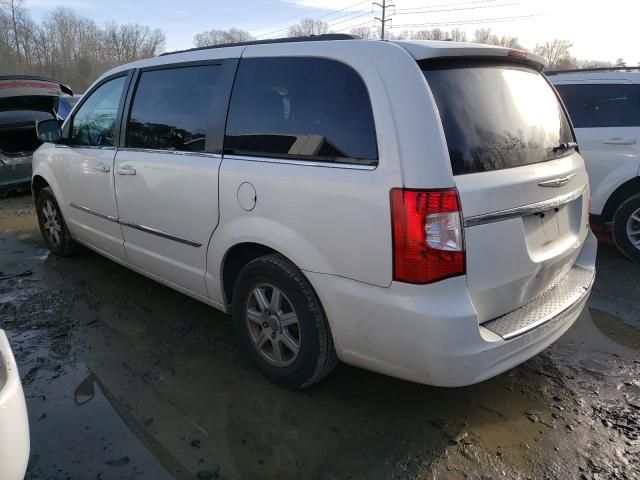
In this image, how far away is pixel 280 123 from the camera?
2.66 m

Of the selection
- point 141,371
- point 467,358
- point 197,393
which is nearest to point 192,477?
point 197,393

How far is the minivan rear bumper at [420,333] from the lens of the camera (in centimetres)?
210

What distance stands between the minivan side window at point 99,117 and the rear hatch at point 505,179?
9.01 feet

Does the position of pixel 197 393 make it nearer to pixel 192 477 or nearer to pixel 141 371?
pixel 141 371

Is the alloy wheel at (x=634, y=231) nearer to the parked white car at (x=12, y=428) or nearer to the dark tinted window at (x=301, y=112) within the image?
the dark tinted window at (x=301, y=112)

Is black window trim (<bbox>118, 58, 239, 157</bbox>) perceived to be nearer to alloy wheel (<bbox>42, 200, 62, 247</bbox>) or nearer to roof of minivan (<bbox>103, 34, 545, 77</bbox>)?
roof of minivan (<bbox>103, 34, 545, 77</bbox>)

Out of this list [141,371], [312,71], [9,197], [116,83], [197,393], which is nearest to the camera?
[312,71]

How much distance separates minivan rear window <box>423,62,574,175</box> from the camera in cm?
222

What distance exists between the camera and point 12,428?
157 cm

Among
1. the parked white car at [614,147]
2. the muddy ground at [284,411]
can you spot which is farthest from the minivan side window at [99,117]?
the parked white car at [614,147]

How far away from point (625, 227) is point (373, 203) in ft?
13.5

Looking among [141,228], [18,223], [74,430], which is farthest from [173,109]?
[18,223]

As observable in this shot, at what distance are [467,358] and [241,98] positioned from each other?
6.18ft

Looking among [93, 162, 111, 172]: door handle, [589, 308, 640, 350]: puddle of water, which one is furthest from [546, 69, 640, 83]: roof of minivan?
[93, 162, 111, 172]: door handle
